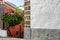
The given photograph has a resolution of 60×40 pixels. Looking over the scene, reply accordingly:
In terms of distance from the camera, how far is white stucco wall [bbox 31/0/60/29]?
14.8 feet

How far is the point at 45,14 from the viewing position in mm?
4613

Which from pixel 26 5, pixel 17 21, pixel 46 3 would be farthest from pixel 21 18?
pixel 46 3

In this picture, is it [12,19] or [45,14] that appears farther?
[12,19]

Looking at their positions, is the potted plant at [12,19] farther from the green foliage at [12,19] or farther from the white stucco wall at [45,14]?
the white stucco wall at [45,14]

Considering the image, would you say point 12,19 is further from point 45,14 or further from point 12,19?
point 45,14

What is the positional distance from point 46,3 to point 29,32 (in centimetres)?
82

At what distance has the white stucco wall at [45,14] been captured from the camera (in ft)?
14.8

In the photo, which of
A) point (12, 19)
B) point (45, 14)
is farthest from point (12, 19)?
point (45, 14)

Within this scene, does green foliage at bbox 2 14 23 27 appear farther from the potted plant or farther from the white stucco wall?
the white stucco wall

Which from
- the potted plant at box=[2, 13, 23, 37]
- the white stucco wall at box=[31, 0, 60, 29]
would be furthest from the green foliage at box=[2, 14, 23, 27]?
the white stucco wall at box=[31, 0, 60, 29]

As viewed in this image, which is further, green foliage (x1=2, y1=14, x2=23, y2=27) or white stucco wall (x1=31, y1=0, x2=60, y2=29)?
green foliage (x1=2, y1=14, x2=23, y2=27)

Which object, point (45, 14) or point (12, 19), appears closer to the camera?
point (45, 14)

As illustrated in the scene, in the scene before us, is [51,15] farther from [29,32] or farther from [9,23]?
[9,23]

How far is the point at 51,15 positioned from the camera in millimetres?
4543
